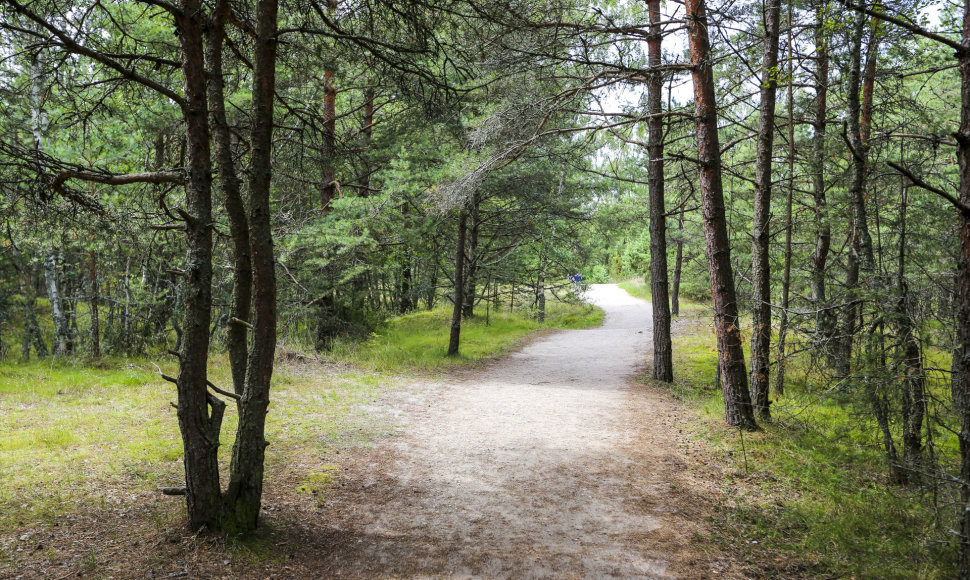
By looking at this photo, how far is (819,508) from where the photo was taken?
4.92 metres

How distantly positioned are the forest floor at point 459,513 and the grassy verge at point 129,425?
252mm

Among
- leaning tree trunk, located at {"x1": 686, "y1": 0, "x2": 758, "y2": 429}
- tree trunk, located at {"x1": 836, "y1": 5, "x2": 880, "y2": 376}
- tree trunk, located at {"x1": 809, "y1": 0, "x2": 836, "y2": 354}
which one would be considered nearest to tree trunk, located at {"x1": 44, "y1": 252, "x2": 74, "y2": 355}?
leaning tree trunk, located at {"x1": 686, "y1": 0, "x2": 758, "y2": 429}

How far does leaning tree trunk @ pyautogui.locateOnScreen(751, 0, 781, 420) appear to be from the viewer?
282 inches

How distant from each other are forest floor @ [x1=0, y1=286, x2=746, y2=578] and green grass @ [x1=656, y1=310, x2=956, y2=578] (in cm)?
31

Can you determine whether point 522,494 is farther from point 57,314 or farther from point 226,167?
point 57,314

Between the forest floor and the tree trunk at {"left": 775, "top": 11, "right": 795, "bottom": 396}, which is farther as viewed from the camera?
the tree trunk at {"left": 775, "top": 11, "right": 795, "bottom": 396}

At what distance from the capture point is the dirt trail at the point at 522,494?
408 cm

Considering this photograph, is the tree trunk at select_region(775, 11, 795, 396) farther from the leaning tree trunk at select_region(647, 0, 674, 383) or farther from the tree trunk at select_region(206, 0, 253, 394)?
the tree trunk at select_region(206, 0, 253, 394)

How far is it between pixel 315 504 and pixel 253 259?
243 cm

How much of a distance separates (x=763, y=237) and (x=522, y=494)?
4.86 m

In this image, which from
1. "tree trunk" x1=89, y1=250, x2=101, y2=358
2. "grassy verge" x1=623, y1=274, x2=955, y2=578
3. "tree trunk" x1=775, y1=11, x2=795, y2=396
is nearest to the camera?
"grassy verge" x1=623, y1=274, x2=955, y2=578

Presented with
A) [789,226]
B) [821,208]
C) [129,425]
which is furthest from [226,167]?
[821,208]

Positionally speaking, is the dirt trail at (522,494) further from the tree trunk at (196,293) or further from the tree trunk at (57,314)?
the tree trunk at (57,314)

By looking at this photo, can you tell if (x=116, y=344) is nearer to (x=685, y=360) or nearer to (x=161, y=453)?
(x=161, y=453)
